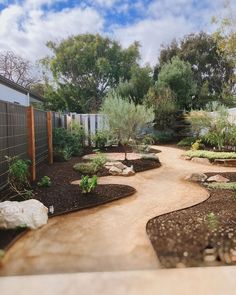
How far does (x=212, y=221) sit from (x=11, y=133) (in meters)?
3.55

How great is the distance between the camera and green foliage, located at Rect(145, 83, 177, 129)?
1606cm

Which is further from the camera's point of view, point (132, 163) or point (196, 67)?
point (196, 67)

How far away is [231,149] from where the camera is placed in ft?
36.9

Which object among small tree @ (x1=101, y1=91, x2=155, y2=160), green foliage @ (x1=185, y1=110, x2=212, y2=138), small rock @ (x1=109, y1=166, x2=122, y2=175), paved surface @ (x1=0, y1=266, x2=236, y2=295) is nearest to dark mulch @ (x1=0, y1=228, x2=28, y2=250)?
paved surface @ (x1=0, y1=266, x2=236, y2=295)

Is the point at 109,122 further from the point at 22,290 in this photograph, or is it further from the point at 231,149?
the point at 22,290

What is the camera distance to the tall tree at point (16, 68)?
81.5 feet

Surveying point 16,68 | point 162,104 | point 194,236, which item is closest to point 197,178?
point 194,236

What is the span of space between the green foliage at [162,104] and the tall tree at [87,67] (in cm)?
819

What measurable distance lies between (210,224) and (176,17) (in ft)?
24.7

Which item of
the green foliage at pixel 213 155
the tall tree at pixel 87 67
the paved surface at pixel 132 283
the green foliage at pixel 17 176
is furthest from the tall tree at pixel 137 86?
the paved surface at pixel 132 283

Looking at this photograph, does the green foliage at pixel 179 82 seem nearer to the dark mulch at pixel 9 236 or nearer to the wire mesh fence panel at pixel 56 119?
the wire mesh fence panel at pixel 56 119

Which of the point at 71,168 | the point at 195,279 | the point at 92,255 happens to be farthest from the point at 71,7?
the point at 195,279

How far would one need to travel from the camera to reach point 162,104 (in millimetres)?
16031

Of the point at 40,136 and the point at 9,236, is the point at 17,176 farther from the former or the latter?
the point at 40,136
